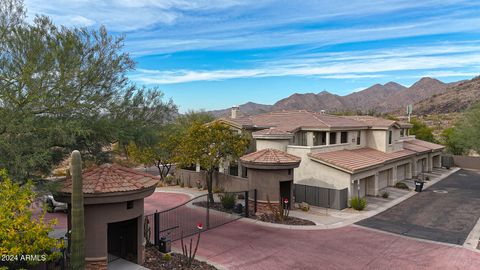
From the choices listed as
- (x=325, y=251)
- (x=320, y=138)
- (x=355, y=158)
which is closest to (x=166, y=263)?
(x=325, y=251)

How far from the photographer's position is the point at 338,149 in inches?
1204

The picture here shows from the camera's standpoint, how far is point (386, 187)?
32812mm

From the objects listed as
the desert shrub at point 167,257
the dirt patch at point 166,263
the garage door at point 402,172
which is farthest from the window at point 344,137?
the desert shrub at point 167,257

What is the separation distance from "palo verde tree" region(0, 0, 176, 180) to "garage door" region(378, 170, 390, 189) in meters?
24.1

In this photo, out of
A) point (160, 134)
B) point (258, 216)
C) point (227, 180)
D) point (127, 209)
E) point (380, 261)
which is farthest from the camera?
point (227, 180)

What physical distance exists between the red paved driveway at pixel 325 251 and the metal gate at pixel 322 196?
4.94 metres

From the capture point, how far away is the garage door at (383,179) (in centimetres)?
3159

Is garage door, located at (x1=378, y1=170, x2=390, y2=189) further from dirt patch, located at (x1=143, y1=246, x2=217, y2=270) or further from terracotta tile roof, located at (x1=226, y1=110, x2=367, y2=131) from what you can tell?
dirt patch, located at (x1=143, y1=246, x2=217, y2=270)

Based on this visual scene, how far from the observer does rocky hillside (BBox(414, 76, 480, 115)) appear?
109750 millimetres

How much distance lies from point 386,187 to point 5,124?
3136 centimetres

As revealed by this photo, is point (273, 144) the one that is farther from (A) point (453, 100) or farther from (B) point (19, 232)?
(A) point (453, 100)

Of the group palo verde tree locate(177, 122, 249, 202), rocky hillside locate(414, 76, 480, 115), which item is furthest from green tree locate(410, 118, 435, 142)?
rocky hillside locate(414, 76, 480, 115)

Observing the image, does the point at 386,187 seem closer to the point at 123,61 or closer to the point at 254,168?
the point at 254,168

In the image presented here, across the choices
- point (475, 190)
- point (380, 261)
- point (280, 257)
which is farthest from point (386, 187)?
point (280, 257)
